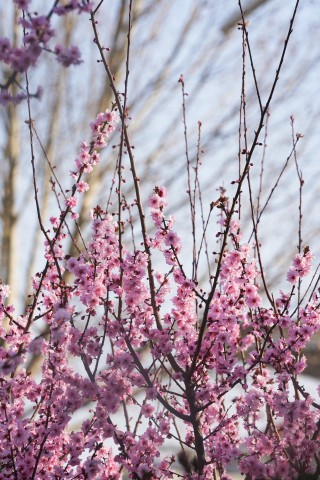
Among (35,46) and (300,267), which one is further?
(300,267)

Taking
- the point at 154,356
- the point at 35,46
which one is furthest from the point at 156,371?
the point at 35,46

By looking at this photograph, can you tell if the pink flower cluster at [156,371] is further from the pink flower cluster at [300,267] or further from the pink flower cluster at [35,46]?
the pink flower cluster at [35,46]

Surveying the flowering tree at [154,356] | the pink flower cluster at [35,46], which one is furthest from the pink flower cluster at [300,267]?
the pink flower cluster at [35,46]

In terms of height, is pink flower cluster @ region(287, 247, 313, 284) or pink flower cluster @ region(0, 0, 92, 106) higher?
pink flower cluster @ region(0, 0, 92, 106)

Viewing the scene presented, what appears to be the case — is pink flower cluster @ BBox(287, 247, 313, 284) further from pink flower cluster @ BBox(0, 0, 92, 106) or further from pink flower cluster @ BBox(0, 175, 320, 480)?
pink flower cluster @ BBox(0, 0, 92, 106)

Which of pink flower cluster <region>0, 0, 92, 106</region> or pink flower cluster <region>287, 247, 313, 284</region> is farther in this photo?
pink flower cluster <region>287, 247, 313, 284</region>

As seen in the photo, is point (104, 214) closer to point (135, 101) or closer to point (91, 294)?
point (91, 294)

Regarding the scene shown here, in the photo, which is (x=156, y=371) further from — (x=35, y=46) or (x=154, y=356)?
(x=35, y=46)

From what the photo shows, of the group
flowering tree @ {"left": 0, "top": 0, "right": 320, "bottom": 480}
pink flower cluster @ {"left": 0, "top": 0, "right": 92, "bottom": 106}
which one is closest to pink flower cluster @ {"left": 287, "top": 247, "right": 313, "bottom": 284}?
flowering tree @ {"left": 0, "top": 0, "right": 320, "bottom": 480}

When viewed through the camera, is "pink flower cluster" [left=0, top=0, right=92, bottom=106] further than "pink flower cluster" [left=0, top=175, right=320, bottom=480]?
No

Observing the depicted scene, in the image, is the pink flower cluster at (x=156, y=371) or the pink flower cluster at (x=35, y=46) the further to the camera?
the pink flower cluster at (x=156, y=371)

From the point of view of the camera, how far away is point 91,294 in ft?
8.94

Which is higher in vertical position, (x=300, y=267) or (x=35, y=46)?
(x=35, y=46)

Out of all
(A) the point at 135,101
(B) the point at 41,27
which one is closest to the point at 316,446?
(B) the point at 41,27
